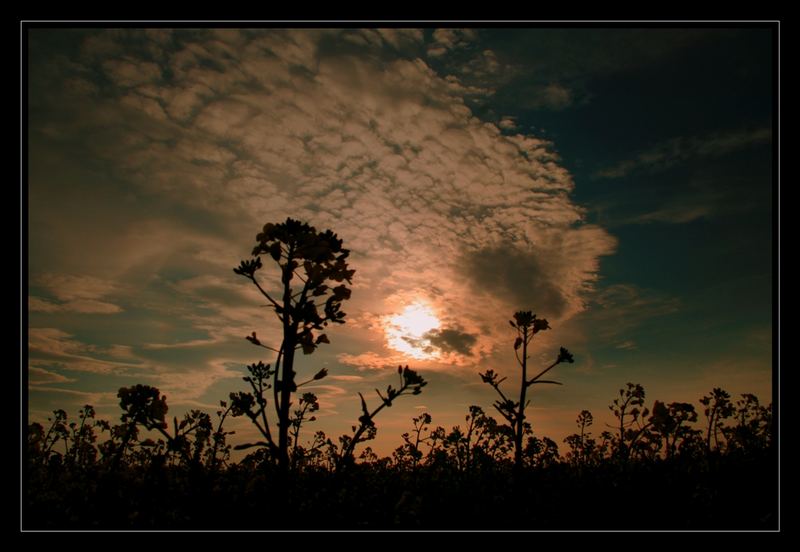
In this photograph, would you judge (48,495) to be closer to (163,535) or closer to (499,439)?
(163,535)

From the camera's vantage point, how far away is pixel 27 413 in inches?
119

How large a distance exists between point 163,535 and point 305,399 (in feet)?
18.9

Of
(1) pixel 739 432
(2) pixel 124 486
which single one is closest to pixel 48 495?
(2) pixel 124 486

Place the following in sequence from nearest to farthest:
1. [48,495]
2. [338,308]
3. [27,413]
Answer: [27,413]
[338,308]
[48,495]

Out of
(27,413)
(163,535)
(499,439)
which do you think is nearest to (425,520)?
(163,535)

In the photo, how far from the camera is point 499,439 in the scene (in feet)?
47.7

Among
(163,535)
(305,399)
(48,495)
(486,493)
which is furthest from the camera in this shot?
(305,399)

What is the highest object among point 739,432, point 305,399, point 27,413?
point 27,413

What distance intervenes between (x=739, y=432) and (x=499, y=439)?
6.46 meters

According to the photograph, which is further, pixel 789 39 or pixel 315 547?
pixel 789 39

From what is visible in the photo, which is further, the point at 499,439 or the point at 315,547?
the point at 499,439

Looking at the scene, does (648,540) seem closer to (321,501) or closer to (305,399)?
(321,501)

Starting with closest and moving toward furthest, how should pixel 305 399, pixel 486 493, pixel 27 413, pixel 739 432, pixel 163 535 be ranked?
pixel 163 535, pixel 27 413, pixel 486 493, pixel 305 399, pixel 739 432

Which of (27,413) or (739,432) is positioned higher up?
(27,413)
